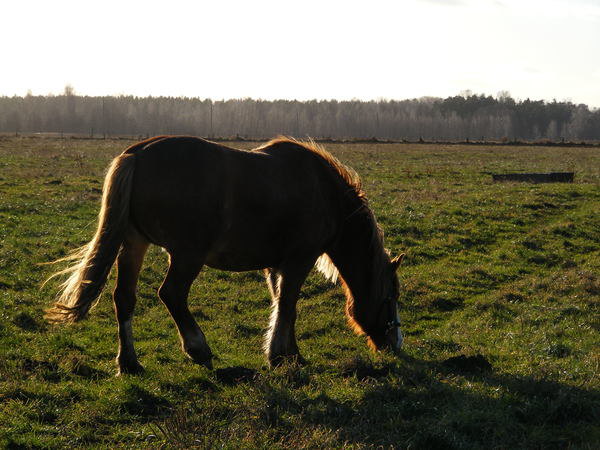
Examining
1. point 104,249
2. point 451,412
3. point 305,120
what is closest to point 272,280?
point 104,249

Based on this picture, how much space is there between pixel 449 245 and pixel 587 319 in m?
5.50

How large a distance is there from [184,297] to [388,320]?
2764mm

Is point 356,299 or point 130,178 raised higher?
point 130,178

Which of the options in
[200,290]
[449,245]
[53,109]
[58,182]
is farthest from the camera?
[53,109]

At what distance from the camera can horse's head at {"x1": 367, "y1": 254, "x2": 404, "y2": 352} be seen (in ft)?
25.4

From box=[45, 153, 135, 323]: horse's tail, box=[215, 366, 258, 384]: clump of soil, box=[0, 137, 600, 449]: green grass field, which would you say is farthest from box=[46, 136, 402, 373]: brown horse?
box=[0, 137, 600, 449]: green grass field

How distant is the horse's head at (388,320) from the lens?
775cm

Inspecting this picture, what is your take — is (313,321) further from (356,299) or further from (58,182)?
(58,182)

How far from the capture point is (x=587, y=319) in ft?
30.2

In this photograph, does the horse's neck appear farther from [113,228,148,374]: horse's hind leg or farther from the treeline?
the treeline

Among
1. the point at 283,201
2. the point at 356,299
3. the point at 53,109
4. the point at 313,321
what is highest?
the point at 53,109

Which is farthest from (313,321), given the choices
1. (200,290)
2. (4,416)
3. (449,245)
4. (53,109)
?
(53,109)

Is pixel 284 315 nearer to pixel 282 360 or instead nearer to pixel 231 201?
pixel 282 360

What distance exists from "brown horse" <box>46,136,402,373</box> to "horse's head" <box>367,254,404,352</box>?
13 mm
